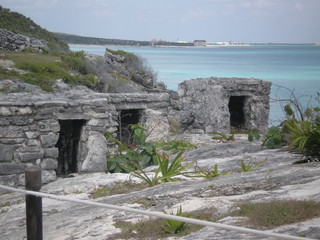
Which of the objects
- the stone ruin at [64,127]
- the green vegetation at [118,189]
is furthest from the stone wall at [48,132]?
the green vegetation at [118,189]

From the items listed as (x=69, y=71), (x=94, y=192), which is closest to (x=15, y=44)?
(x=69, y=71)

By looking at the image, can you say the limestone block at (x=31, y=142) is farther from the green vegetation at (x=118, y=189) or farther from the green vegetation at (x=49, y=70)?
the green vegetation at (x=49, y=70)

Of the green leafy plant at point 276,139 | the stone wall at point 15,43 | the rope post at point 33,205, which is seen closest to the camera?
the rope post at point 33,205

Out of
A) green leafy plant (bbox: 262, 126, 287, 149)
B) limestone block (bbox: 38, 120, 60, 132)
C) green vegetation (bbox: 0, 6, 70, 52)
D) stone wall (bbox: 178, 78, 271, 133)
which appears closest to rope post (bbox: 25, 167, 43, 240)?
limestone block (bbox: 38, 120, 60, 132)

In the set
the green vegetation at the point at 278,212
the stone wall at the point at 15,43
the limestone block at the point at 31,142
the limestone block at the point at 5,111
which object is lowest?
the limestone block at the point at 31,142

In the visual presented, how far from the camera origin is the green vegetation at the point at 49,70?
16312mm

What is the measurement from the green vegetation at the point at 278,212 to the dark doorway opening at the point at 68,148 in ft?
17.2

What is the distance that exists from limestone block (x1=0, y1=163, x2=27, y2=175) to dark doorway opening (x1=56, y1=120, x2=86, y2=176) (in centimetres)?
140

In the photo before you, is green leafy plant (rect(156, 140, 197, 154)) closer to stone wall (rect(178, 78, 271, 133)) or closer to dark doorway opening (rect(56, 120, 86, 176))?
dark doorway opening (rect(56, 120, 86, 176))

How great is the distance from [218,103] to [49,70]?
7.10m

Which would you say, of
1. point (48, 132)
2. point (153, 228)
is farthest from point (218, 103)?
point (153, 228)

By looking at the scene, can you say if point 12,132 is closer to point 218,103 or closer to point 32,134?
point 32,134

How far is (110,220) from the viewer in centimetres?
463

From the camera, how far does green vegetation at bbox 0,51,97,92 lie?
642 inches
